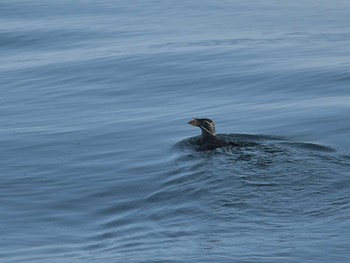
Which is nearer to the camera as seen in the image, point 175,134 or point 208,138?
point 208,138

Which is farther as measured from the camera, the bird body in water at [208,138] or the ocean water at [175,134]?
the bird body in water at [208,138]

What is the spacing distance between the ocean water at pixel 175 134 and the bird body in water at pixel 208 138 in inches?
11.4

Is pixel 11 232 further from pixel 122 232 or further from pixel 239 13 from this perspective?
pixel 239 13

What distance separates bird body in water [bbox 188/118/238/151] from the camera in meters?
15.4

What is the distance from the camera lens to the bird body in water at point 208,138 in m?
15.4

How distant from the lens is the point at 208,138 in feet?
51.3

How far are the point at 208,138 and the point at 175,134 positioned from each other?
1.26m

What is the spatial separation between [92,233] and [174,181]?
1978mm

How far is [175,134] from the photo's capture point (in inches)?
662

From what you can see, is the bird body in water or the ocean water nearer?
the ocean water

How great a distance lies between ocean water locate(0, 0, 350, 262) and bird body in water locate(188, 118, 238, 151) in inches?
11.4

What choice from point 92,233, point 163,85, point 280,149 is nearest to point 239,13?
point 163,85

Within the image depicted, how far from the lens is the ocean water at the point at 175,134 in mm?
11477

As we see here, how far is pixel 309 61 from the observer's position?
21.9 m
